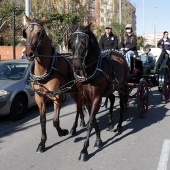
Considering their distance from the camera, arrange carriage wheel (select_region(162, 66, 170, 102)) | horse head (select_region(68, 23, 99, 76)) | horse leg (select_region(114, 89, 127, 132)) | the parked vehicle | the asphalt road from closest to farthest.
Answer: horse head (select_region(68, 23, 99, 76)) < the asphalt road < horse leg (select_region(114, 89, 127, 132)) < the parked vehicle < carriage wheel (select_region(162, 66, 170, 102))

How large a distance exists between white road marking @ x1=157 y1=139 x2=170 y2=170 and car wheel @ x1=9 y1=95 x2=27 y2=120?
3879 mm

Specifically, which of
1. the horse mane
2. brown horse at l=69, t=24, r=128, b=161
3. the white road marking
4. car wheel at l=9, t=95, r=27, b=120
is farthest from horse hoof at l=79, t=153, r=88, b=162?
car wheel at l=9, t=95, r=27, b=120

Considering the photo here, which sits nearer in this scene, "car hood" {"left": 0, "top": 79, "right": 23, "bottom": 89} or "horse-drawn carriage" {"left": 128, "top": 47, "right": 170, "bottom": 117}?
"car hood" {"left": 0, "top": 79, "right": 23, "bottom": 89}

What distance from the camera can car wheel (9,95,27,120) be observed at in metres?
7.28

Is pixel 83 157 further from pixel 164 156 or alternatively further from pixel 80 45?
pixel 80 45

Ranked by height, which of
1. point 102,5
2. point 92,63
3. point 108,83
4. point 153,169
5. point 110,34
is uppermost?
point 102,5

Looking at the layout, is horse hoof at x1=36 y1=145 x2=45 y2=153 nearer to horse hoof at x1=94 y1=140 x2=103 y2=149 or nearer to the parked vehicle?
horse hoof at x1=94 y1=140 x2=103 y2=149

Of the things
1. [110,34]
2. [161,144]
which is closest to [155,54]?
[110,34]

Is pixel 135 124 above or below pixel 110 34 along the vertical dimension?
below

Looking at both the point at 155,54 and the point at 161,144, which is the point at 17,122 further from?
the point at 155,54

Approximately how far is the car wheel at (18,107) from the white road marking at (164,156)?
388 cm

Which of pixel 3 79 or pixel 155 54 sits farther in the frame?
pixel 155 54

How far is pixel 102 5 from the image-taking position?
4053cm

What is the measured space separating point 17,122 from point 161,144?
3.79 m
